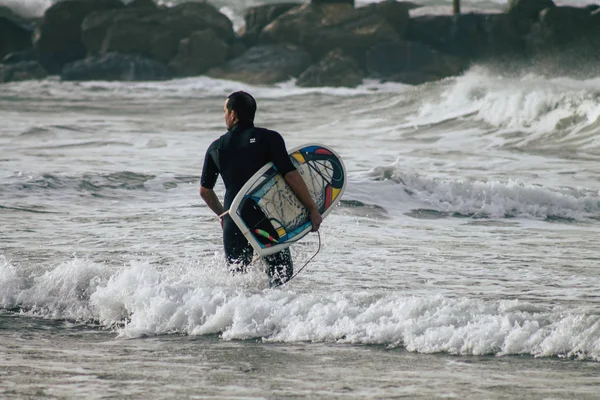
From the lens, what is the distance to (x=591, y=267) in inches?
274

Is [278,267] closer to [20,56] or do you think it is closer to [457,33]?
[457,33]

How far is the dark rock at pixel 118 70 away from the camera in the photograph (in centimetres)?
4591

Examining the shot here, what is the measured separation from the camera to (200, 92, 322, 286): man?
523 cm

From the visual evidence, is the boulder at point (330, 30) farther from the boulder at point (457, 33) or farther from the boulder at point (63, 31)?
the boulder at point (63, 31)

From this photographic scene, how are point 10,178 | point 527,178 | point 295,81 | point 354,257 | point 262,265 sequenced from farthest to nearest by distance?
point 295,81
point 527,178
point 10,178
point 354,257
point 262,265

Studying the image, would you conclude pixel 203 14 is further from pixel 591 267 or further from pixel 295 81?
pixel 591 267

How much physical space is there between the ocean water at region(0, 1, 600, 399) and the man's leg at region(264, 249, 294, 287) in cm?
7

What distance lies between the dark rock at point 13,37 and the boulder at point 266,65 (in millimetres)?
12888

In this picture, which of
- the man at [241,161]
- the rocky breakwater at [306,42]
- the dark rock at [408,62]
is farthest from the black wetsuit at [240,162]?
the dark rock at [408,62]

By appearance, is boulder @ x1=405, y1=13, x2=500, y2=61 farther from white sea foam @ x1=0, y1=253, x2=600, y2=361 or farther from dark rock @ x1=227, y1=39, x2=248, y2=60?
white sea foam @ x1=0, y1=253, x2=600, y2=361

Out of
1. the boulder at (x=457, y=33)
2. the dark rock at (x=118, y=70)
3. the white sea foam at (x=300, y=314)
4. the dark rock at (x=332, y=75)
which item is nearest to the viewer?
the white sea foam at (x=300, y=314)

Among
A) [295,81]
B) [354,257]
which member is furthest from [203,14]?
[354,257]

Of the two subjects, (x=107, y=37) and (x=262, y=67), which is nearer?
(x=262, y=67)

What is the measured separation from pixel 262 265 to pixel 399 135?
15156 millimetres
